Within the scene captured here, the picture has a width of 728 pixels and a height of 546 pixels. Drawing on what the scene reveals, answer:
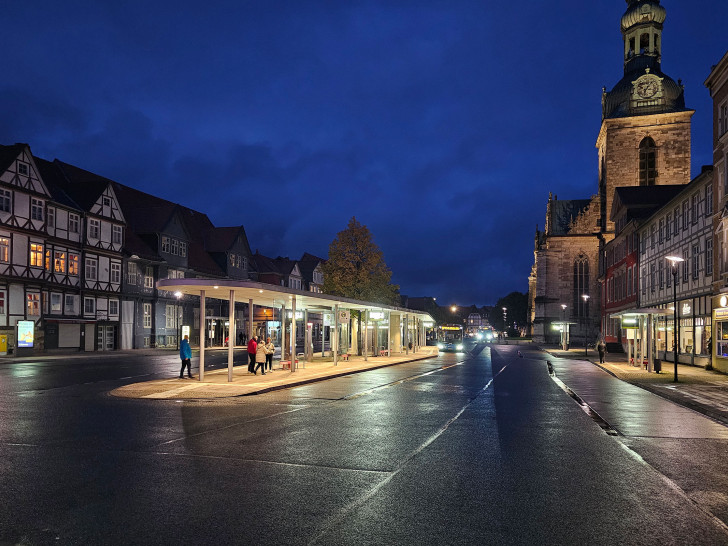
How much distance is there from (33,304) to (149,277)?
44.5 ft

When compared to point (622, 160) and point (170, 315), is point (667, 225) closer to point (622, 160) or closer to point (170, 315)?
point (622, 160)

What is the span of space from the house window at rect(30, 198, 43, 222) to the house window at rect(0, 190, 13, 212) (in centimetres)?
168

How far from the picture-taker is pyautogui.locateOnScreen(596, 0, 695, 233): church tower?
75562mm

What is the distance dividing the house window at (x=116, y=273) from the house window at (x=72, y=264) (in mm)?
4237

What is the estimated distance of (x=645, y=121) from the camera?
251ft

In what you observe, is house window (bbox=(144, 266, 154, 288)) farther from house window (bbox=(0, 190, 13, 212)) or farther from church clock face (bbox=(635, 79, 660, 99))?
church clock face (bbox=(635, 79, 660, 99))

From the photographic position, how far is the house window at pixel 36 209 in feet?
138

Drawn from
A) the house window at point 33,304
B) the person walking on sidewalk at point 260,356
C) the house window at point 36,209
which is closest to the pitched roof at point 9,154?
the house window at point 36,209

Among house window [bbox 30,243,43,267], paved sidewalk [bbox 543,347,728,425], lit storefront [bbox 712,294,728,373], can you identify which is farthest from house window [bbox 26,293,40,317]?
lit storefront [bbox 712,294,728,373]

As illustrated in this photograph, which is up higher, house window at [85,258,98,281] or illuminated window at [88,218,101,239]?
illuminated window at [88,218,101,239]

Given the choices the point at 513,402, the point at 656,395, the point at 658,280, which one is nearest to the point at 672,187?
the point at 658,280

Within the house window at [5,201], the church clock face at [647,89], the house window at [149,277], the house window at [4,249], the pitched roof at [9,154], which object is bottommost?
the house window at [149,277]

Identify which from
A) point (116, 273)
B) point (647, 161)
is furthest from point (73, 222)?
point (647, 161)

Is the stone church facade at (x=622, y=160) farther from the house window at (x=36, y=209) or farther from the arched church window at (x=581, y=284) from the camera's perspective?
the house window at (x=36, y=209)
